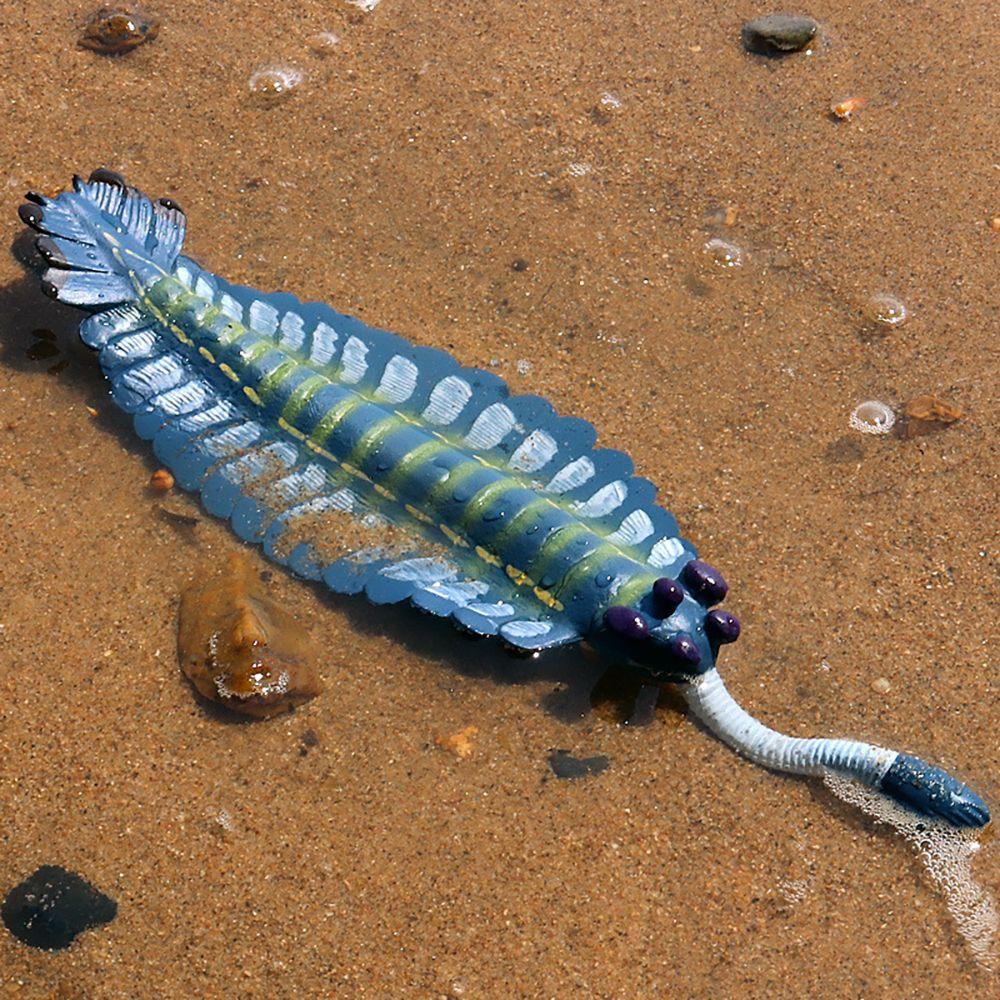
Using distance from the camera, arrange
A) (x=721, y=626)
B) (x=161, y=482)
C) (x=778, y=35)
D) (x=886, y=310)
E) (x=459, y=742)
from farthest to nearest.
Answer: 1. (x=778, y=35)
2. (x=886, y=310)
3. (x=161, y=482)
4. (x=459, y=742)
5. (x=721, y=626)

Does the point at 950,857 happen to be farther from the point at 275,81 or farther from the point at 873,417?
the point at 275,81

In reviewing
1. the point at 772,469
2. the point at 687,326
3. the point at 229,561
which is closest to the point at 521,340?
the point at 687,326

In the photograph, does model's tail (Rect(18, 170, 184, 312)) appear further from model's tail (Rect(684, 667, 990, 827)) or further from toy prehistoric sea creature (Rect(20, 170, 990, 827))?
model's tail (Rect(684, 667, 990, 827))

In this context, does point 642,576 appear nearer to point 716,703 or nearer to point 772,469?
point 716,703

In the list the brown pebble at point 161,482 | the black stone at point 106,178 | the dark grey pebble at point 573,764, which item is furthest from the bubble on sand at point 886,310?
the black stone at point 106,178

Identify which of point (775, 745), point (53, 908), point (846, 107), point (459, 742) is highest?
point (846, 107)

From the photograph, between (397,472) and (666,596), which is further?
(397,472)

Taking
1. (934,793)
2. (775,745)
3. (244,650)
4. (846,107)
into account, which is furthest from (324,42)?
(934,793)
